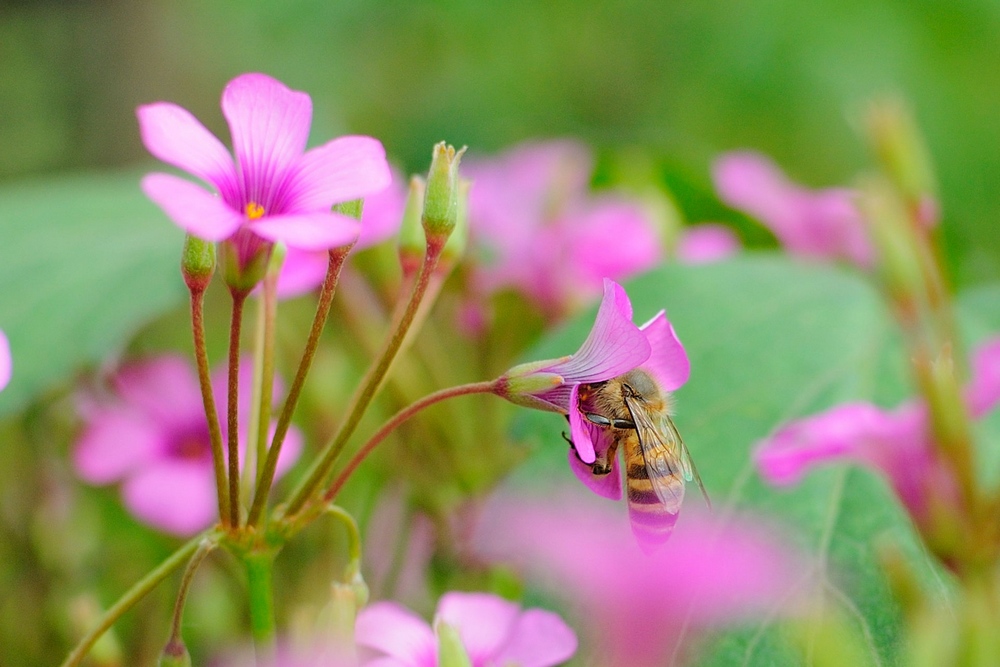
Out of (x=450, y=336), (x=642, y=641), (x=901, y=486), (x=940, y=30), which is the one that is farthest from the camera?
(x=940, y=30)

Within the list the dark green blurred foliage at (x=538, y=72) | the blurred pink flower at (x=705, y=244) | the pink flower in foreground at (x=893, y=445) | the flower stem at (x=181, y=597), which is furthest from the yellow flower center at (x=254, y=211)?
the dark green blurred foliage at (x=538, y=72)

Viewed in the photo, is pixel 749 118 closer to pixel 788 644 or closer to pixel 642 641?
pixel 788 644

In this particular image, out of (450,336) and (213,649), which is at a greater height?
(450,336)

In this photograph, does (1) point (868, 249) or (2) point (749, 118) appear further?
(2) point (749, 118)

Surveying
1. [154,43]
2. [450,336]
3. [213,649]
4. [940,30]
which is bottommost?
[213,649]

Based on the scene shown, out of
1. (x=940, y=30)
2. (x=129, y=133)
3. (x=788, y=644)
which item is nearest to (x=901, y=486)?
(x=788, y=644)

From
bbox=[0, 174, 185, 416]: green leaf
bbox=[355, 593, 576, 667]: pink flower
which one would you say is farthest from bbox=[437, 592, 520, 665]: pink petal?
bbox=[0, 174, 185, 416]: green leaf
